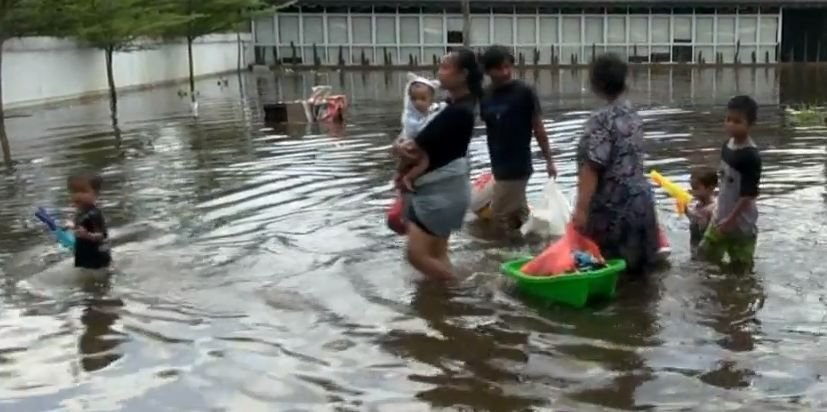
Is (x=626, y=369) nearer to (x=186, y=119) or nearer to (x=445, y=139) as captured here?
(x=445, y=139)

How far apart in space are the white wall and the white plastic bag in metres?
21.5

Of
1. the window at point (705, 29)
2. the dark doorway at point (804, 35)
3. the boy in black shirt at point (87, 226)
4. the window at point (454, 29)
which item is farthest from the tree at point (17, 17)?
the dark doorway at point (804, 35)

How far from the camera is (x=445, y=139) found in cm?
682

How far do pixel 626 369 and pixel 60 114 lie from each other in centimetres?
2222

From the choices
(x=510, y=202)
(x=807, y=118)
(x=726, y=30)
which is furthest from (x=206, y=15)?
(x=510, y=202)

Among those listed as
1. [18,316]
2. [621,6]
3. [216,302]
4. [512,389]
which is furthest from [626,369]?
[621,6]

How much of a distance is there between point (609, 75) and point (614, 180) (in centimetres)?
67

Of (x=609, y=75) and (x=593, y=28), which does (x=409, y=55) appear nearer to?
(x=593, y=28)

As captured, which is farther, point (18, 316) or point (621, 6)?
point (621, 6)

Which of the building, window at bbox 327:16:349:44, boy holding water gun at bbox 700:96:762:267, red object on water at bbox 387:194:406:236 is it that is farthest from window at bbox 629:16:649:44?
boy holding water gun at bbox 700:96:762:267

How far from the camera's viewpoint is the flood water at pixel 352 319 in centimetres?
534

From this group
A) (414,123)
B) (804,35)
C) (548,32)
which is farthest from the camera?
(804,35)

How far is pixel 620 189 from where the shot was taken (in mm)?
6746

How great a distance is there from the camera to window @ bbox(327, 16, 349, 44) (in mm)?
52719
